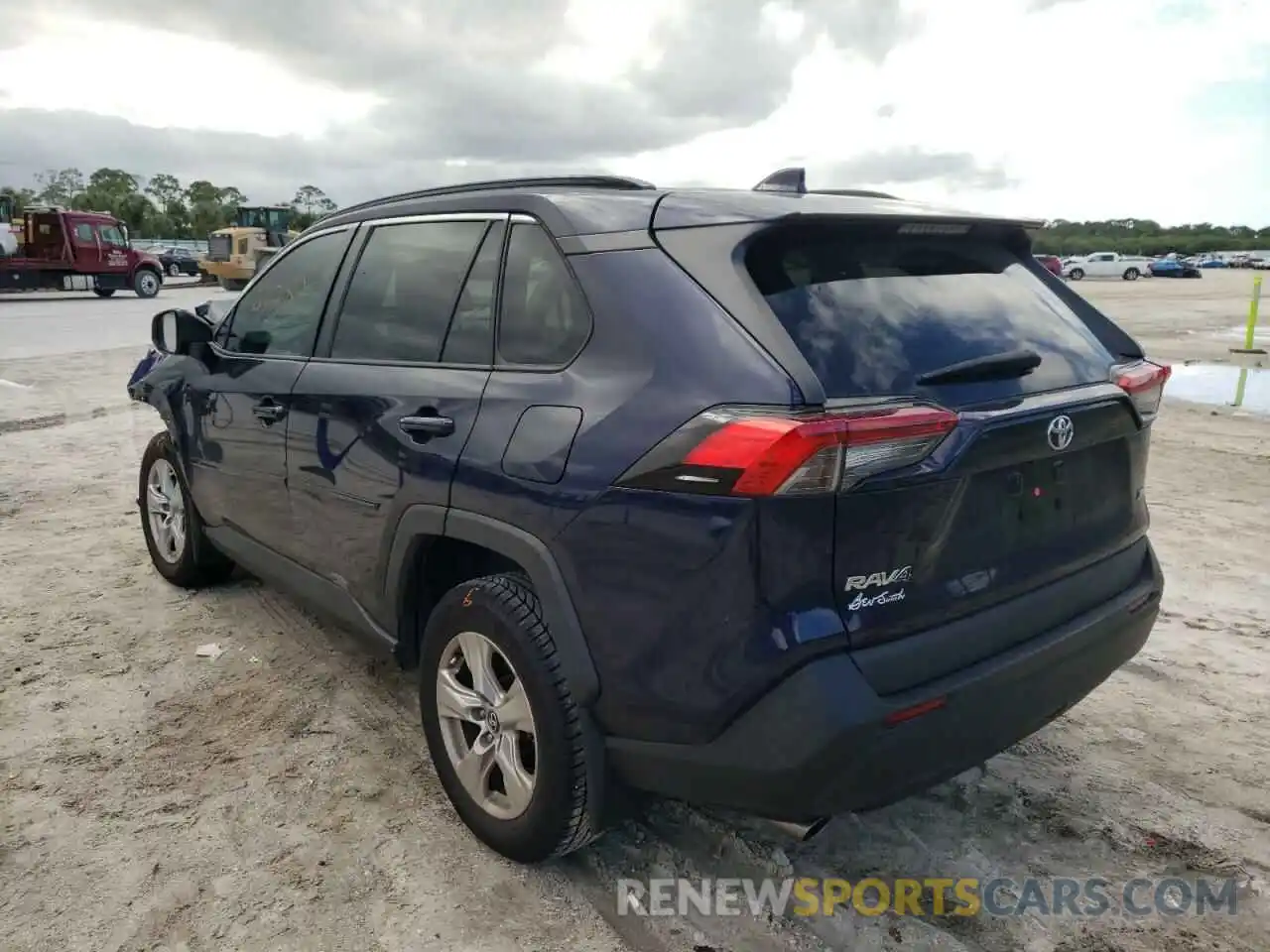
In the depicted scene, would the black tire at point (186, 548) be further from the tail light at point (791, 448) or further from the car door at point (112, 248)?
the car door at point (112, 248)

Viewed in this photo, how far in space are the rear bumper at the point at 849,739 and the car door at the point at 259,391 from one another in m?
2.00

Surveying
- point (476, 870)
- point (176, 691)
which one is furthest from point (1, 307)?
point (476, 870)

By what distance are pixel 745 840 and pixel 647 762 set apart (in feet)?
2.24

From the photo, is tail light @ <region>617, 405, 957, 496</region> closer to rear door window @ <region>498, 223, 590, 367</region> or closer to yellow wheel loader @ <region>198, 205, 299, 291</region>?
rear door window @ <region>498, 223, 590, 367</region>

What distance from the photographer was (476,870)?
2.65m

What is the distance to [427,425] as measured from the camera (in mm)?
2766

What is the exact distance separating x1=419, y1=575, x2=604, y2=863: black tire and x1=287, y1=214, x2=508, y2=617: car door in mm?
335

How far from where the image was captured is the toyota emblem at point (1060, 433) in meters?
2.35

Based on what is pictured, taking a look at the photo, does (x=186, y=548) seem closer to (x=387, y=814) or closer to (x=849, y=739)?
(x=387, y=814)

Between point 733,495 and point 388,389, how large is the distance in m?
1.42

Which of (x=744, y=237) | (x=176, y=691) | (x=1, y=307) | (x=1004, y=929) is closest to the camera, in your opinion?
(x=744, y=237)

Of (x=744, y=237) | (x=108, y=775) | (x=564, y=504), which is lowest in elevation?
(x=108, y=775)

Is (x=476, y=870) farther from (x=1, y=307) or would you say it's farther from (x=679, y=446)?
(x=1, y=307)

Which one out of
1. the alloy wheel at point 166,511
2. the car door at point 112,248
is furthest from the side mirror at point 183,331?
the car door at point 112,248
